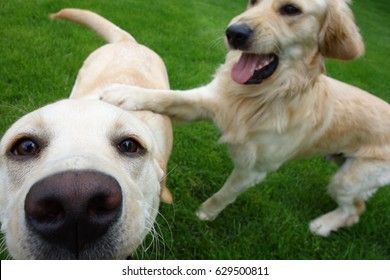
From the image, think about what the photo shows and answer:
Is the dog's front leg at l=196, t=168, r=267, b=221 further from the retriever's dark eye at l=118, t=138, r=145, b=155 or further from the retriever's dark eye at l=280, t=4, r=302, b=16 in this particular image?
the retriever's dark eye at l=118, t=138, r=145, b=155

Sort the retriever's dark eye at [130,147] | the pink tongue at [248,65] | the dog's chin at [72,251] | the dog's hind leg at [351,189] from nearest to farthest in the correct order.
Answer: the dog's chin at [72,251] → the retriever's dark eye at [130,147] → the pink tongue at [248,65] → the dog's hind leg at [351,189]

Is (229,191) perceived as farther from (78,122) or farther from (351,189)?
(78,122)

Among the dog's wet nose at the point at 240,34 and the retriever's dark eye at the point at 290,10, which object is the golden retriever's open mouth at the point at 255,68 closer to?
the dog's wet nose at the point at 240,34

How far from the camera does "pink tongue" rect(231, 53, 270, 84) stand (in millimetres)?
3076

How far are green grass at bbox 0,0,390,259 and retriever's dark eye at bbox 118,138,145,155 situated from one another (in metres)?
0.76

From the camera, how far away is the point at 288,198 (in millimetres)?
4152

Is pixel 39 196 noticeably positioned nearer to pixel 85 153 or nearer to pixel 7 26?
pixel 85 153

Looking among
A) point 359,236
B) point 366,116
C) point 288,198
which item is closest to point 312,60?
point 366,116

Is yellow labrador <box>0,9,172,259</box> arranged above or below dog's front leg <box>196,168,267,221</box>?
above

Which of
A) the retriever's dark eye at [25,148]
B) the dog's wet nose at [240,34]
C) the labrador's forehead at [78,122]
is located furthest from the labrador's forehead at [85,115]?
the dog's wet nose at [240,34]

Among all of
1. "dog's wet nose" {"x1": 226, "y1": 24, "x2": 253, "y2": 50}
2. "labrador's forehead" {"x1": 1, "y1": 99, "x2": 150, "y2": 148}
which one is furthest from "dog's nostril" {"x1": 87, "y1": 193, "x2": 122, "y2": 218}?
"dog's wet nose" {"x1": 226, "y1": 24, "x2": 253, "y2": 50}

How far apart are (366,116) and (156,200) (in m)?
2.17

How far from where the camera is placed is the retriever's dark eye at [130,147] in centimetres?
205

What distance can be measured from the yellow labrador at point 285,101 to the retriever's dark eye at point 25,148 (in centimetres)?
93
